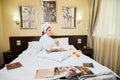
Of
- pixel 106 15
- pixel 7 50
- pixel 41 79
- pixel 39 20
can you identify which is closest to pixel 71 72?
pixel 41 79

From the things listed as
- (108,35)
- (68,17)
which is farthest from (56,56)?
(68,17)

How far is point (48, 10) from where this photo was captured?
382 centimetres

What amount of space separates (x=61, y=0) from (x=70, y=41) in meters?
1.34

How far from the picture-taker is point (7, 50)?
3.91 meters

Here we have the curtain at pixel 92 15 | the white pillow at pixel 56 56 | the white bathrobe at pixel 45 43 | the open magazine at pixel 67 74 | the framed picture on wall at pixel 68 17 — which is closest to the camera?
the open magazine at pixel 67 74

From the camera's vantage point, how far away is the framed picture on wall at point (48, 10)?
3805 mm

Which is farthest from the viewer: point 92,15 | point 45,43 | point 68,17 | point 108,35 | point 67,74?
point 68,17

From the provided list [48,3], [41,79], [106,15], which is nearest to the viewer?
[41,79]

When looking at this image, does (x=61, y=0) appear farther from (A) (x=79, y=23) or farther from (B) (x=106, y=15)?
(B) (x=106, y=15)

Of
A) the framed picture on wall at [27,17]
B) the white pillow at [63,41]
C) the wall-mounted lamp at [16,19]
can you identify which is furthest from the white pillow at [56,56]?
the wall-mounted lamp at [16,19]

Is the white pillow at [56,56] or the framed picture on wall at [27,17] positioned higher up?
the framed picture on wall at [27,17]

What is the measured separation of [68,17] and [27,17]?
1.29m

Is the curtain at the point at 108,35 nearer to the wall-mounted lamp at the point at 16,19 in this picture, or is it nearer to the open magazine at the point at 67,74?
the open magazine at the point at 67,74

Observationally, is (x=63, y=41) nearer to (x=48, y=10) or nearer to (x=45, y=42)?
(x=45, y=42)
